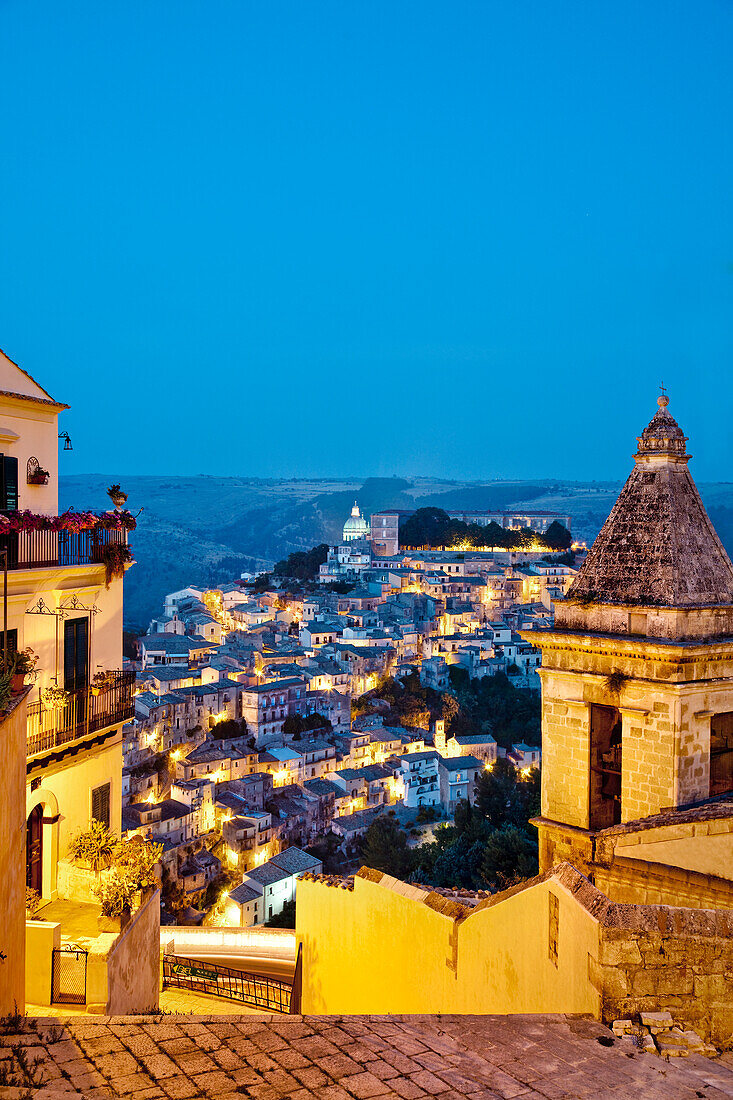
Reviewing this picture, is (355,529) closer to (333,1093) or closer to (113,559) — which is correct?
(113,559)

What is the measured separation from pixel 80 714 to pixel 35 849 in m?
1.65

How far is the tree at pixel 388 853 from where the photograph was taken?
113ft

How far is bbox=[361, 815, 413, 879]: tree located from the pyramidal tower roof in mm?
26631

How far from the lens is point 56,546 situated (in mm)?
10703

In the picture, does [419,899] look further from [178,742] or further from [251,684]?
[251,684]

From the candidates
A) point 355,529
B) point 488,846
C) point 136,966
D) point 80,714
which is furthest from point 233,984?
point 355,529

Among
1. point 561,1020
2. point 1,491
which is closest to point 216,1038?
point 561,1020

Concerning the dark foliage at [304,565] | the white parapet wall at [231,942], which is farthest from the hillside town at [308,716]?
the white parapet wall at [231,942]

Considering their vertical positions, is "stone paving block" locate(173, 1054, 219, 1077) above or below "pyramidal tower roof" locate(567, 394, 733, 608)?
below

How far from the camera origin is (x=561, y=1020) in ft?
15.2

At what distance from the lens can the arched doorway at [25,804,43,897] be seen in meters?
9.91

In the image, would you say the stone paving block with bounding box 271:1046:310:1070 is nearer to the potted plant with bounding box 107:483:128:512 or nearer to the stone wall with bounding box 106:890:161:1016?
the stone wall with bounding box 106:890:161:1016

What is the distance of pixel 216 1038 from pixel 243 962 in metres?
8.52

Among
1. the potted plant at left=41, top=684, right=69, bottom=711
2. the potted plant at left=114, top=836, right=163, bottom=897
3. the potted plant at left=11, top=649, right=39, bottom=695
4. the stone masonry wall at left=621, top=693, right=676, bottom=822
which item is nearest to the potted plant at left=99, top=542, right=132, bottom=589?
the potted plant at left=41, top=684, right=69, bottom=711
